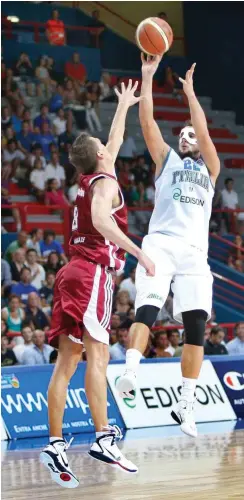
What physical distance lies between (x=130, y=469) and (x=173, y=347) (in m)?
8.46

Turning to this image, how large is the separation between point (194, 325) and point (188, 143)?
4.87ft

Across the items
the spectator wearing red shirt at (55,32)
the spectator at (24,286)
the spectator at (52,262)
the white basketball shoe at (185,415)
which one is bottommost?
the spectator at (24,286)

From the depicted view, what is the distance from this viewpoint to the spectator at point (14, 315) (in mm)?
16328

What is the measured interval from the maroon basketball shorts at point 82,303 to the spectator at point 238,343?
9223 mm

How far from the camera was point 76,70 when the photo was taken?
2392 centimetres

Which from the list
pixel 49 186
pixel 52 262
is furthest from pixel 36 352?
pixel 49 186

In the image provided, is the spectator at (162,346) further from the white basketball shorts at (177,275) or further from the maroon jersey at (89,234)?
the maroon jersey at (89,234)

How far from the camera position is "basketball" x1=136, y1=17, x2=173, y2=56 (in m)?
8.59

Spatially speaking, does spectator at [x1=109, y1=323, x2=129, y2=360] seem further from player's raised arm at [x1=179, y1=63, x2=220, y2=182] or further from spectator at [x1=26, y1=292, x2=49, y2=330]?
player's raised arm at [x1=179, y1=63, x2=220, y2=182]

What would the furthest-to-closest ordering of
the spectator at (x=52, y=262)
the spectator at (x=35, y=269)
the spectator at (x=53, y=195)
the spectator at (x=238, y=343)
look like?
1. the spectator at (x=53, y=195)
2. the spectator at (x=52, y=262)
3. the spectator at (x=35, y=269)
4. the spectator at (x=238, y=343)

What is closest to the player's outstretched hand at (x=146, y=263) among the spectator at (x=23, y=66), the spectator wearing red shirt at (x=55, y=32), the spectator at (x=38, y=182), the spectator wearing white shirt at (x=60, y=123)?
the spectator at (x=38, y=182)

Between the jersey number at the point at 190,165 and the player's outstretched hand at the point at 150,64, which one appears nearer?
the player's outstretched hand at the point at 150,64

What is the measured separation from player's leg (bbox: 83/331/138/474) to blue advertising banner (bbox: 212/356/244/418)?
7444 millimetres

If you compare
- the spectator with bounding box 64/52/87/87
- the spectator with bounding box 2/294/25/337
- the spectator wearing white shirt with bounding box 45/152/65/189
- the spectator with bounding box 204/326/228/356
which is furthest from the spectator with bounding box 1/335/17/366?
the spectator with bounding box 64/52/87/87
